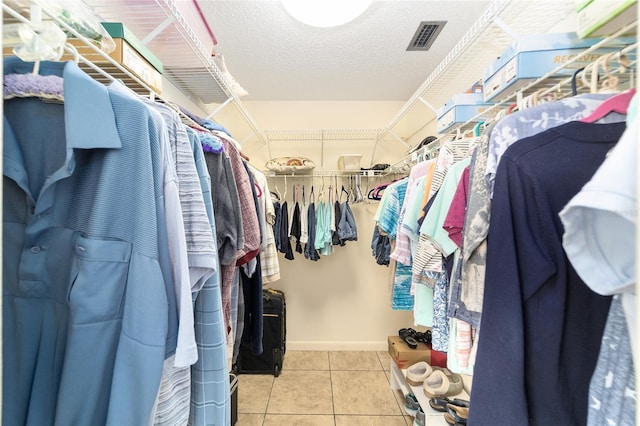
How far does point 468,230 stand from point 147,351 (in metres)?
0.76

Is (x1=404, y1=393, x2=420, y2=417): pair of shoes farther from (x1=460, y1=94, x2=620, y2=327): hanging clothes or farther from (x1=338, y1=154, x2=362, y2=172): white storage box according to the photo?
(x1=338, y1=154, x2=362, y2=172): white storage box

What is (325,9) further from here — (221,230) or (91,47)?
(221,230)

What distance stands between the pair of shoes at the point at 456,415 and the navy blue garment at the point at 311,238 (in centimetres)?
133

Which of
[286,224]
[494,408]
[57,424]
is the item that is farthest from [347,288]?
[57,424]

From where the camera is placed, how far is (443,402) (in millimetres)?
1503

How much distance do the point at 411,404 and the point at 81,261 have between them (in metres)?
1.96

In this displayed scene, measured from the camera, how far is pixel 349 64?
2008mm

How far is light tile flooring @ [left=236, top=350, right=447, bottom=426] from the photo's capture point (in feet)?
5.69

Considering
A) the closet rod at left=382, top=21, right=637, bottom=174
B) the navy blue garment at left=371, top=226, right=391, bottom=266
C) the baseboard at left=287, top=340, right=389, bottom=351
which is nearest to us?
the closet rod at left=382, top=21, right=637, bottom=174

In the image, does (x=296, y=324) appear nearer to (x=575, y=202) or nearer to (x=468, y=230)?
(x=468, y=230)

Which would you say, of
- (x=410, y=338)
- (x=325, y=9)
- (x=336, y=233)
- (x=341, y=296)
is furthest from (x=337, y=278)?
(x=325, y=9)

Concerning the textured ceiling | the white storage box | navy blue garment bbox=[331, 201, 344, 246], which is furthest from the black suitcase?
the textured ceiling

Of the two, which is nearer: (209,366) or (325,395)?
(209,366)

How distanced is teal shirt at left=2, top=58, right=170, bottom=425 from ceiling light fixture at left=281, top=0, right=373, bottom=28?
99 cm
